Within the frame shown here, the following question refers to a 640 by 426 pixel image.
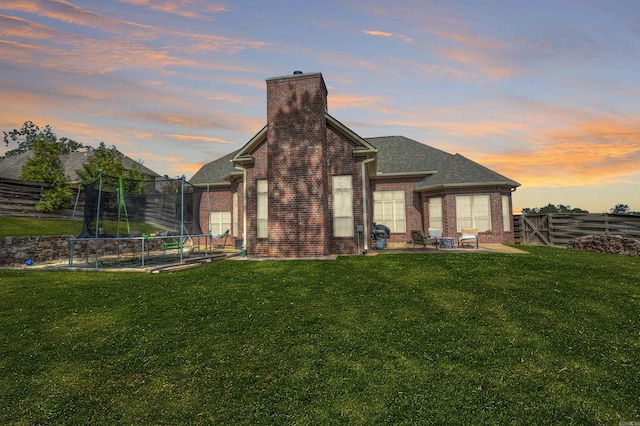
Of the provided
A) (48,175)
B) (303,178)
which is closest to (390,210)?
(303,178)

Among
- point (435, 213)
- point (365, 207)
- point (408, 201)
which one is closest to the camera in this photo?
point (365, 207)

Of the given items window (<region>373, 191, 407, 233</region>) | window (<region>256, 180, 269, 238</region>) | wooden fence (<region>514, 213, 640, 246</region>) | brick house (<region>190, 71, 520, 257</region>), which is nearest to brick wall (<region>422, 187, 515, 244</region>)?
wooden fence (<region>514, 213, 640, 246</region>)

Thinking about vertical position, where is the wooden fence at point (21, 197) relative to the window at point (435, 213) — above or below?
above

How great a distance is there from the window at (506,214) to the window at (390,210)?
18.8 ft

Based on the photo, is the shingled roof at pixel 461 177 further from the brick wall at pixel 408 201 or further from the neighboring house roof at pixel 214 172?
the neighboring house roof at pixel 214 172

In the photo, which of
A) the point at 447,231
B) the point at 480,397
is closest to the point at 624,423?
the point at 480,397

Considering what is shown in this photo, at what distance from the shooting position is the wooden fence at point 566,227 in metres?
16.3

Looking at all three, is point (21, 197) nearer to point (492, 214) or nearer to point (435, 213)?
point (435, 213)

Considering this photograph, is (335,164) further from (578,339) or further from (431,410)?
(431,410)

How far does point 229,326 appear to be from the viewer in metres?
6.30

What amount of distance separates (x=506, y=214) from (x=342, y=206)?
438 inches

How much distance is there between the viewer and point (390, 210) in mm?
21906

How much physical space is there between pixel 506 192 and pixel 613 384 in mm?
17508

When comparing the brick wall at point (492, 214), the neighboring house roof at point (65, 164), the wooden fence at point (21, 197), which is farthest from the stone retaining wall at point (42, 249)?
the neighboring house roof at point (65, 164)
